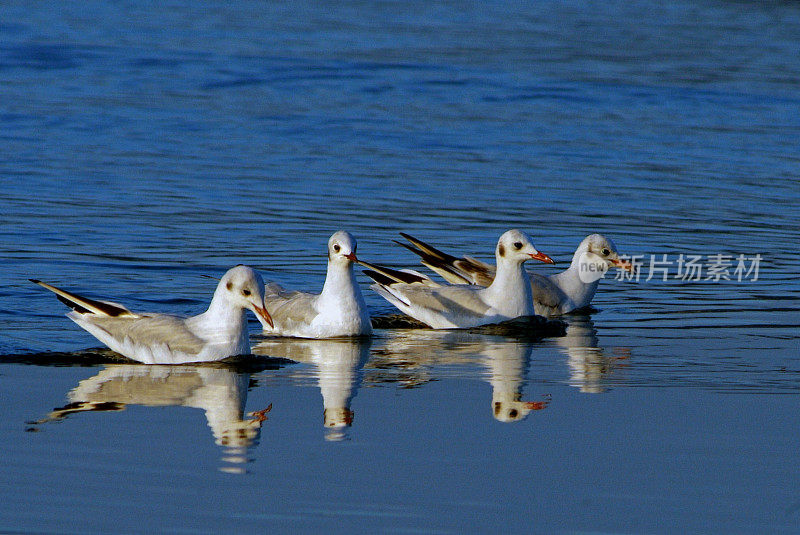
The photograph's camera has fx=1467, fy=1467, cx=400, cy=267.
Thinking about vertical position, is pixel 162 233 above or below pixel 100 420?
above

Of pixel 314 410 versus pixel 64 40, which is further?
pixel 64 40

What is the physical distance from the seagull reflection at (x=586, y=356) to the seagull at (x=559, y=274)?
0.27m

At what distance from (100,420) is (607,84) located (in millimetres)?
22318

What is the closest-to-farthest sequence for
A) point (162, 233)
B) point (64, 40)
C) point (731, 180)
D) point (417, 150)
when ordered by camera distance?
1. point (162, 233)
2. point (731, 180)
3. point (417, 150)
4. point (64, 40)

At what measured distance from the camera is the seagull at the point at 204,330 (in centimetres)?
1106

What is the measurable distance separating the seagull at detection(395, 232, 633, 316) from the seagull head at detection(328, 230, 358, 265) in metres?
1.76

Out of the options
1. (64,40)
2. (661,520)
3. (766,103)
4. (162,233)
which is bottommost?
(661,520)

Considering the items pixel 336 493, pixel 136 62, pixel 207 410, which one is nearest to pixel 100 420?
pixel 207 410

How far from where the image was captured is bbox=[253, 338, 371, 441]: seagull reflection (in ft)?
30.6

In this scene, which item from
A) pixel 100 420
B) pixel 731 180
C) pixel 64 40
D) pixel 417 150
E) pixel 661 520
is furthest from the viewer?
pixel 64 40

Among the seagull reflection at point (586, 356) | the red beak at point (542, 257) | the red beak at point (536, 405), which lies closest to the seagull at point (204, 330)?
the red beak at point (536, 405)

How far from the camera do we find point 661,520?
289 inches

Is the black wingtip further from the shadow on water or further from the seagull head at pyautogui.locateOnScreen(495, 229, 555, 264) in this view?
the shadow on water

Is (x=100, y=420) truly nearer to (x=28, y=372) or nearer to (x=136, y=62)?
(x=28, y=372)
